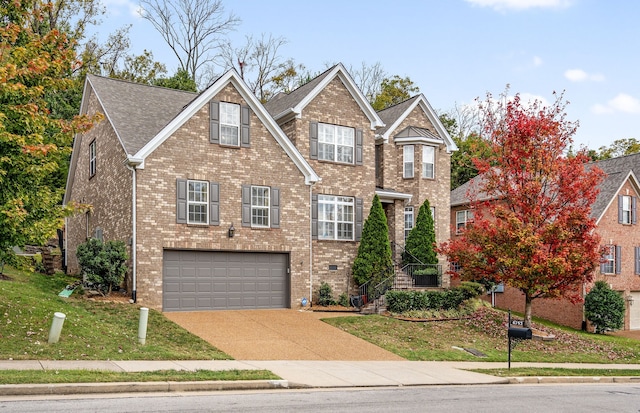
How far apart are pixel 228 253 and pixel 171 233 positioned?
2.35 meters

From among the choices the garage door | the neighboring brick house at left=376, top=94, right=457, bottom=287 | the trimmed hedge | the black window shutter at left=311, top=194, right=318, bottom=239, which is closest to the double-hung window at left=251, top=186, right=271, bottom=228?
the garage door

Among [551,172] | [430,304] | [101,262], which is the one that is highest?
[551,172]

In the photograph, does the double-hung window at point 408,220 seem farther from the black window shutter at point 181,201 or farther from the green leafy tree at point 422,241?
the black window shutter at point 181,201

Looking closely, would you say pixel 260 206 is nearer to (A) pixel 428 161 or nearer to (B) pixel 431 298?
(B) pixel 431 298

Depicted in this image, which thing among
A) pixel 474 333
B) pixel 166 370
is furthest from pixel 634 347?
pixel 166 370

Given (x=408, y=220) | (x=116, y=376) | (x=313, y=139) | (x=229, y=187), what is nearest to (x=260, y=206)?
(x=229, y=187)

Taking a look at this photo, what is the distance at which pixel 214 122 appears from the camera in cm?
2284

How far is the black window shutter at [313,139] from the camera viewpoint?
26.1m

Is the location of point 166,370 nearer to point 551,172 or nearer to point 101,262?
point 101,262

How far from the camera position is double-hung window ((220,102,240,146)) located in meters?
23.1

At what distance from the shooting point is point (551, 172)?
2252cm

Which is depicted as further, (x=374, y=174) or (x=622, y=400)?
(x=374, y=174)

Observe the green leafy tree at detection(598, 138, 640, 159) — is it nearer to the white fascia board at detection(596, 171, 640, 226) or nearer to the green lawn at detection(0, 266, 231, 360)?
the white fascia board at detection(596, 171, 640, 226)

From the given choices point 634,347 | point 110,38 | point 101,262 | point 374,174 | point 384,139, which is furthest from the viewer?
point 110,38
